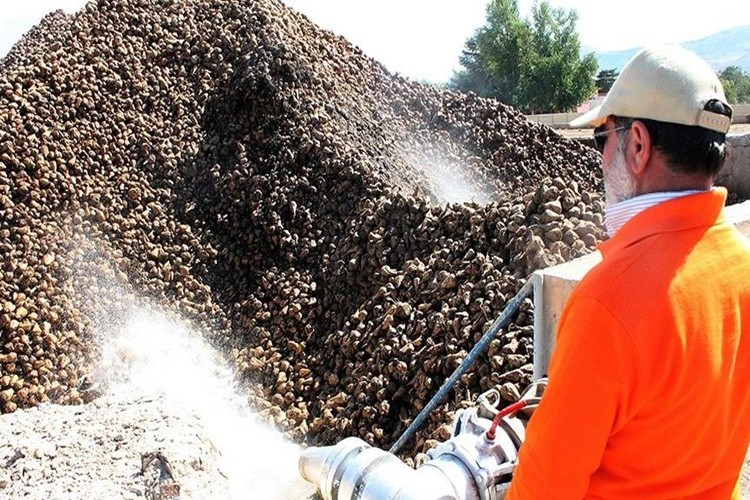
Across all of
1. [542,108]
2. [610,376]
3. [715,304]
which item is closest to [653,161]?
[715,304]

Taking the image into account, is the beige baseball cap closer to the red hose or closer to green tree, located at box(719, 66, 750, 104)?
the red hose

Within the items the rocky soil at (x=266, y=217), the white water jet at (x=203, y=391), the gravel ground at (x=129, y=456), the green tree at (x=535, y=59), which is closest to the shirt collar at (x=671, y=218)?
the rocky soil at (x=266, y=217)

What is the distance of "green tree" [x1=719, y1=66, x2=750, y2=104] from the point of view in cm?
4146

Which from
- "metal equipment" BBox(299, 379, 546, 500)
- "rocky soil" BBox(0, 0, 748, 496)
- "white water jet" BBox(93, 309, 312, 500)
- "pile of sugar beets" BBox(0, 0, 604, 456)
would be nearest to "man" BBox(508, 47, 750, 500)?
"metal equipment" BBox(299, 379, 546, 500)

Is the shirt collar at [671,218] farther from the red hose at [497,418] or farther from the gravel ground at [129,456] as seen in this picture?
the gravel ground at [129,456]

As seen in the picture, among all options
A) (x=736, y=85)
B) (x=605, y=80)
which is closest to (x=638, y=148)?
(x=605, y=80)

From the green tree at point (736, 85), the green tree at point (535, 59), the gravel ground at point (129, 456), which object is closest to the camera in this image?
the gravel ground at point (129, 456)

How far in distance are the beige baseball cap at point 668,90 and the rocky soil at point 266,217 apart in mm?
2578

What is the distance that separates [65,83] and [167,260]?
266cm

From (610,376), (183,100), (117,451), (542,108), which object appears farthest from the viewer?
(542,108)

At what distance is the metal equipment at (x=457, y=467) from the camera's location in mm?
1580

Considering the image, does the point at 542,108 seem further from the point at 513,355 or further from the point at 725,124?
the point at 725,124

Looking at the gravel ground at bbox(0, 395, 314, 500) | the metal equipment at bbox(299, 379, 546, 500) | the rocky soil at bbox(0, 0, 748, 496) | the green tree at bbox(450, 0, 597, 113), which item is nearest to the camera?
the metal equipment at bbox(299, 379, 546, 500)

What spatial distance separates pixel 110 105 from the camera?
25.7 feet
